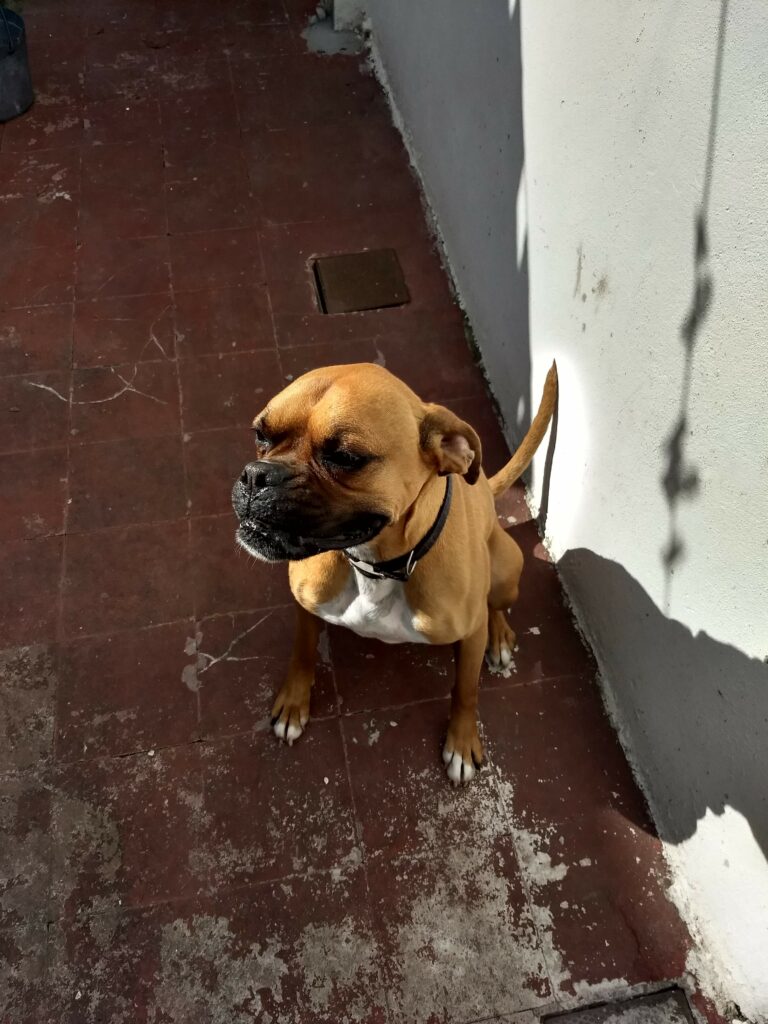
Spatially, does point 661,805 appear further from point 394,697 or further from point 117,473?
point 117,473

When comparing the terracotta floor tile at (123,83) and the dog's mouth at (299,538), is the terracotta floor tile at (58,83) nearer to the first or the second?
the terracotta floor tile at (123,83)

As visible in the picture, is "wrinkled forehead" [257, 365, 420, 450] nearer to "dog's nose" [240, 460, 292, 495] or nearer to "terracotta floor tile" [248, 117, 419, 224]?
"dog's nose" [240, 460, 292, 495]

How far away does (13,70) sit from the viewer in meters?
5.31

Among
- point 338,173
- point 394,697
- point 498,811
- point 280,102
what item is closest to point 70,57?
point 280,102

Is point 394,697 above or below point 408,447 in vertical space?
below

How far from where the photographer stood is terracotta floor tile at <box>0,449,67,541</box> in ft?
12.2

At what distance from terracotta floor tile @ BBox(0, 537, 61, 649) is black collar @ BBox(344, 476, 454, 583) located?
5.71ft

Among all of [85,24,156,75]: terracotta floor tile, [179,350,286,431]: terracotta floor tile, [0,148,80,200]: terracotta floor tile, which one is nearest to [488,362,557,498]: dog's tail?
[179,350,286,431]: terracotta floor tile

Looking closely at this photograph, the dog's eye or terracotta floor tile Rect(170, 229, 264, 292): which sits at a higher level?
the dog's eye

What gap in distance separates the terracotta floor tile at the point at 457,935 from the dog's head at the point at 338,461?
1470 mm

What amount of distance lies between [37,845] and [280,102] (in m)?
5.14

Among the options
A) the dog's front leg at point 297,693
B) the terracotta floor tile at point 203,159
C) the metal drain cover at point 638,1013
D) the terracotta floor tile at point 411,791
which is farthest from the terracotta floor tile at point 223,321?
the metal drain cover at point 638,1013

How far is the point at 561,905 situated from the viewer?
2846 mm

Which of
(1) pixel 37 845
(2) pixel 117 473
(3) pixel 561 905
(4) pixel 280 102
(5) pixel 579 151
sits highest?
(5) pixel 579 151
